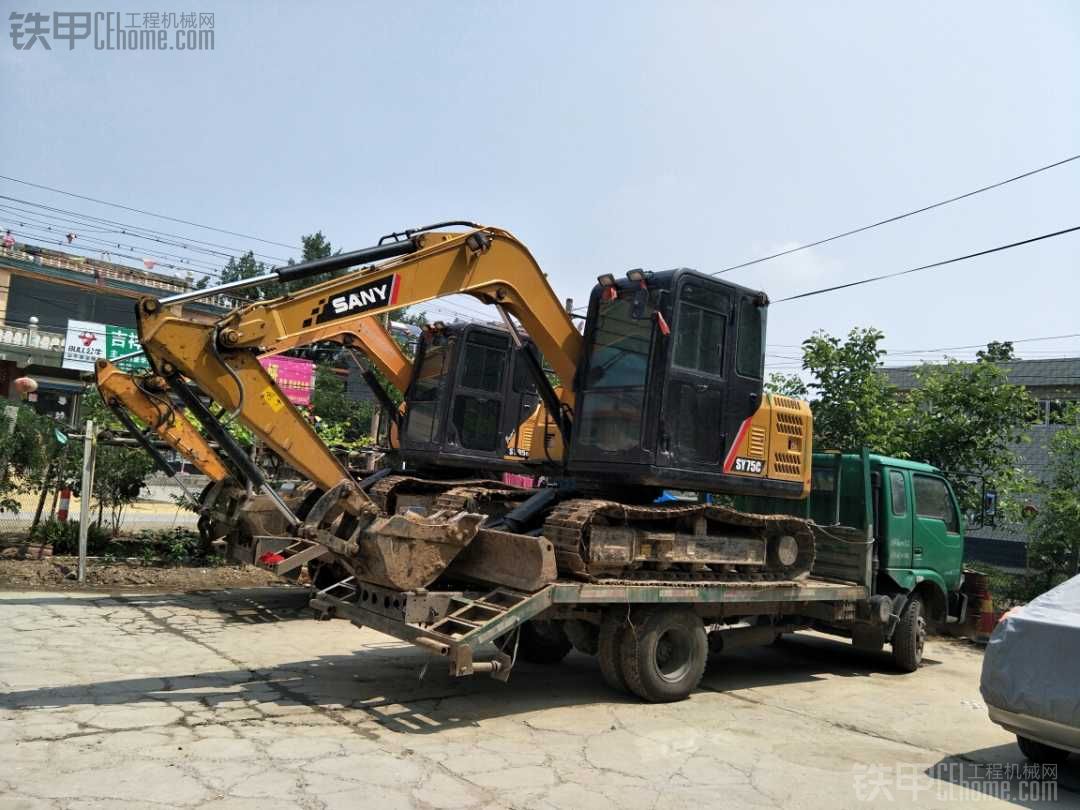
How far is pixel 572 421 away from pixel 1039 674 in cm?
433

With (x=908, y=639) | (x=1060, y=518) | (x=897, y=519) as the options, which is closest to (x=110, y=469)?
(x=897, y=519)

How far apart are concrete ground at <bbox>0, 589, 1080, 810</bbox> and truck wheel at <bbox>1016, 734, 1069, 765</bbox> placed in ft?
0.53

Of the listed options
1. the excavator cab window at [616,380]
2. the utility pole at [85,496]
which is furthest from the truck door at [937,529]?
the utility pole at [85,496]

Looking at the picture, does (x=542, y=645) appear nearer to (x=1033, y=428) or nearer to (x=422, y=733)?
(x=422, y=733)

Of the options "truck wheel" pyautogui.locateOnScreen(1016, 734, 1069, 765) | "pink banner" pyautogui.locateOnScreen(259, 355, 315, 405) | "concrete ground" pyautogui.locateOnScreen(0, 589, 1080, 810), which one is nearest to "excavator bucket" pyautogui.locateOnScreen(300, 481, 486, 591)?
"concrete ground" pyautogui.locateOnScreen(0, 589, 1080, 810)

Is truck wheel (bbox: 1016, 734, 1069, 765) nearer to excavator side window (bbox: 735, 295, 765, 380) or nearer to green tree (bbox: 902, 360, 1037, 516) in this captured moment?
excavator side window (bbox: 735, 295, 765, 380)

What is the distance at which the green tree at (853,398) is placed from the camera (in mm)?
13867

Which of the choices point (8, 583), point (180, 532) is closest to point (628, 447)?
point (8, 583)

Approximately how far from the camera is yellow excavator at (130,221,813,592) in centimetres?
661

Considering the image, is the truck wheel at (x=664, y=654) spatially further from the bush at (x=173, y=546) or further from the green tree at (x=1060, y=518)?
the bush at (x=173, y=546)

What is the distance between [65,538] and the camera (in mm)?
13281

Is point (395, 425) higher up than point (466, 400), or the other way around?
point (466, 400)

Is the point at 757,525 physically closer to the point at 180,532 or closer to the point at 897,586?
the point at 897,586

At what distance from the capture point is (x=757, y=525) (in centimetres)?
808
